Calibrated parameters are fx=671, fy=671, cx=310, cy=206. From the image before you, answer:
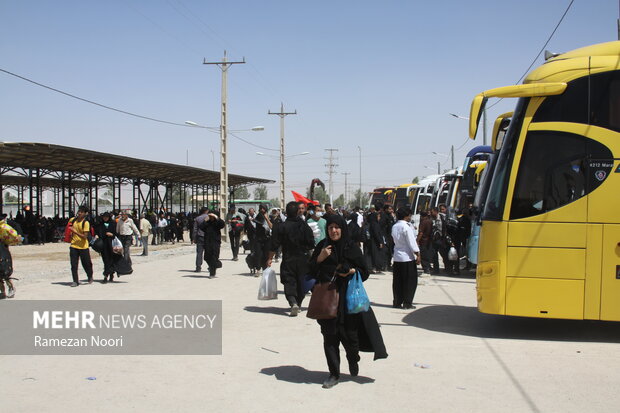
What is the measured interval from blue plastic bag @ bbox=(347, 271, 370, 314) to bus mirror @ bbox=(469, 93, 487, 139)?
289 centimetres

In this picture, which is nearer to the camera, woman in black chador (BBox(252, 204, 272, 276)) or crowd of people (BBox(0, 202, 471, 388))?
crowd of people (BBox(0, 202, 471, 388))

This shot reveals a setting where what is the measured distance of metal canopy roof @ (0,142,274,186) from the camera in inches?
1078

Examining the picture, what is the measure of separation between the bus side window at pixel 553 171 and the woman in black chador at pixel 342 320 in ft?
10.2

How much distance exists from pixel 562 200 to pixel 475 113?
156 cm

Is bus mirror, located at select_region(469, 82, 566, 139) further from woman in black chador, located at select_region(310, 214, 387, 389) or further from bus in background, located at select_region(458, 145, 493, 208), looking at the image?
bus in background, located at select_region(458, 145, 493, 208)

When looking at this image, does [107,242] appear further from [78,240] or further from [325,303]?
[325,303]

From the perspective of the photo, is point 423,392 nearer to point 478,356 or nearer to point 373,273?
point 478,356

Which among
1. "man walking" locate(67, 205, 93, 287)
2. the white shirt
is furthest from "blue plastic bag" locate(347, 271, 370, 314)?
"man walking" locate(67, 205, 93, 287)

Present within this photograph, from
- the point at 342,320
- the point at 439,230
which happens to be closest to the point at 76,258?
the point at 439,230

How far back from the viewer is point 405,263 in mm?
11406

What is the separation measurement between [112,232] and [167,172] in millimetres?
28494

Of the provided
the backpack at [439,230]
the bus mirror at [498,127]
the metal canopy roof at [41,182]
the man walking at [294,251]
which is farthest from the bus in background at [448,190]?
the metal canopy roof at [41,182]

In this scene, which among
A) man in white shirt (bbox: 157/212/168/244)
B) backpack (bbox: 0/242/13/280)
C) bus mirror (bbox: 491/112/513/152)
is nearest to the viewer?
bus mirror (bbox: 491/112/513/152)

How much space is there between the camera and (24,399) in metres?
5.80
